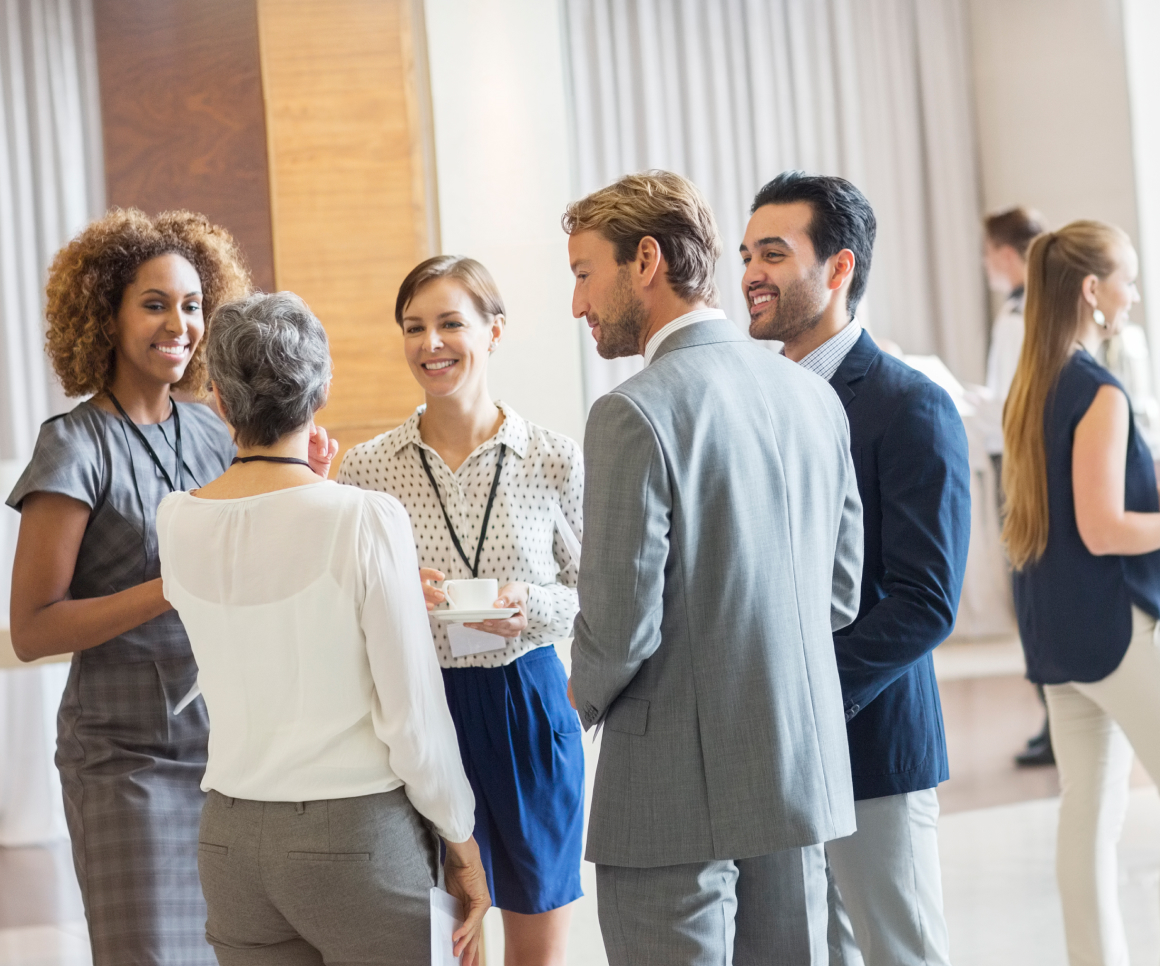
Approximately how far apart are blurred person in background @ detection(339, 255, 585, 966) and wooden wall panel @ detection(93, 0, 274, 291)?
50.7 inches

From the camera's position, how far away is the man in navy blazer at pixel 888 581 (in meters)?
1.78

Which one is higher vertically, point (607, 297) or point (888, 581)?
point (607, 297)

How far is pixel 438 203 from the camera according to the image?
10.6 feet

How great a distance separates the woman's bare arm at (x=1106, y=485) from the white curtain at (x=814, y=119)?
196 cm

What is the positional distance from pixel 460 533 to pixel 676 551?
726mm

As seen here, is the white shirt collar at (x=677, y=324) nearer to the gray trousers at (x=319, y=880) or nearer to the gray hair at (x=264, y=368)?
the gray hair at (x=264, y=368)

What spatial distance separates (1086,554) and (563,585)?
1176mm

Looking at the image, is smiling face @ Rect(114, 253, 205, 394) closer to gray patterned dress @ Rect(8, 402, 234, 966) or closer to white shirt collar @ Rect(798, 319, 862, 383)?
gray patterned dress @ Rect(8, 402, 234, 966)

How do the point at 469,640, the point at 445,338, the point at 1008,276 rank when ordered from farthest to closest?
the point at 1008,276 < the point at 445,338 < the point at 469,640

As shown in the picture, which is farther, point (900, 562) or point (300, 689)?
point (900, 562)

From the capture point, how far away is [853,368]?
189 cm

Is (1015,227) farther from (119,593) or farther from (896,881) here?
(119,593)

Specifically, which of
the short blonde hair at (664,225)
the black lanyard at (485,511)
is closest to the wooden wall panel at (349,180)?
the black lanyard at (485,511)

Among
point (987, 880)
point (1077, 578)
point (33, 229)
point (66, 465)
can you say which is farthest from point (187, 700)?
point (33, 229)
